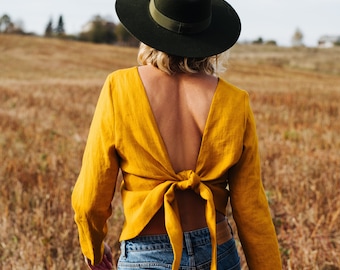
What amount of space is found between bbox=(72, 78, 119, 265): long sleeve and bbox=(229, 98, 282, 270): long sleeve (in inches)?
17.7

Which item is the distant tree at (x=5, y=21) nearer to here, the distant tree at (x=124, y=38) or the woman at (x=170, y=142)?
the distant tree at (x=124, y=38)

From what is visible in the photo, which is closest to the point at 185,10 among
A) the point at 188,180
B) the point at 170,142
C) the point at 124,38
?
the point at 170,142

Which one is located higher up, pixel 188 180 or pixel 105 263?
pixel 188 180

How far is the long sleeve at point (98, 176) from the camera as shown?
6.61 ft

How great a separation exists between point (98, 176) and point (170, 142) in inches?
11.1

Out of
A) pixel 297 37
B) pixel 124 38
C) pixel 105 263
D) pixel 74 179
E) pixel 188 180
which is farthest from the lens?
pixel 297 37

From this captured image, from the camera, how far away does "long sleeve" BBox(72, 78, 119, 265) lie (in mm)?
2016

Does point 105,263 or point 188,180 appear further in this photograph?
point 105,263

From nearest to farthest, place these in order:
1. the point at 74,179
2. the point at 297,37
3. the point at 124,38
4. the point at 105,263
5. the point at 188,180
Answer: the point at 188,180 → the point at 105,263 → the point at 74,179 → the point at 124,38 → the point at 297,37

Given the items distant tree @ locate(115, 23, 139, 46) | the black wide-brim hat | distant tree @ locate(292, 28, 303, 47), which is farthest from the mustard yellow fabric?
distant tree @ locate(292, 28, 303, 47)

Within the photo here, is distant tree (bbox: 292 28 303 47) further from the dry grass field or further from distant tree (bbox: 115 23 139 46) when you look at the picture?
the dry grass field

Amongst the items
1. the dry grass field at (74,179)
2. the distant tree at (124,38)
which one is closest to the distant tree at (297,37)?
the distant tree at (124,38)

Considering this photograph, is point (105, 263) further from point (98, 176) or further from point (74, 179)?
point (74, 179)

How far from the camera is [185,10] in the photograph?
6.76ft
